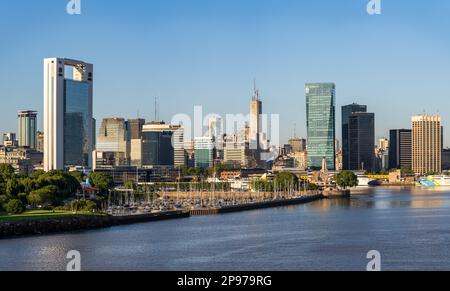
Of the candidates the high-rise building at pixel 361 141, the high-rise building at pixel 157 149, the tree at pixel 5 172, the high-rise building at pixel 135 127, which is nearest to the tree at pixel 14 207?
the tree at pixel 5 172

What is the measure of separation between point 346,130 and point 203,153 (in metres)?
30.3

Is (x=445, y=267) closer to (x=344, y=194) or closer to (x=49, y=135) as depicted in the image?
(x=344, y=194)

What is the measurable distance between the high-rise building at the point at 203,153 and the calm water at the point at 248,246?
8703 cm

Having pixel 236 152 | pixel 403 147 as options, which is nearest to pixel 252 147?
pixel 236 152

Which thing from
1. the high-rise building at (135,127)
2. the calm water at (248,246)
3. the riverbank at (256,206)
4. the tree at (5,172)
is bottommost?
the riverbank at (256,206)

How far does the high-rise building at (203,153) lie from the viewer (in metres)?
127

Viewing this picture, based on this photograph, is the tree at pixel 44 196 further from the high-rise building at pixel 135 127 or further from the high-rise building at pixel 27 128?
the high-rise building at pixel 27 128

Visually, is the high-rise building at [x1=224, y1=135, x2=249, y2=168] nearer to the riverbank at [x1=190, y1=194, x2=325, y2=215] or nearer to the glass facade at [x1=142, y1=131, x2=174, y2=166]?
the glass facade at [x1=142, y1=131, x2=174, y2=166]

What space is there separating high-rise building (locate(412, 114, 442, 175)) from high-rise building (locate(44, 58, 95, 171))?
7419cm

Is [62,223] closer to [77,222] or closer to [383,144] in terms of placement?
[77,222]

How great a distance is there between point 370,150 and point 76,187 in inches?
3823

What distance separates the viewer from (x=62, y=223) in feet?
108

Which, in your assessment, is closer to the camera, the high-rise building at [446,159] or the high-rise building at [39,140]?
the high-rise building at [39,140]
